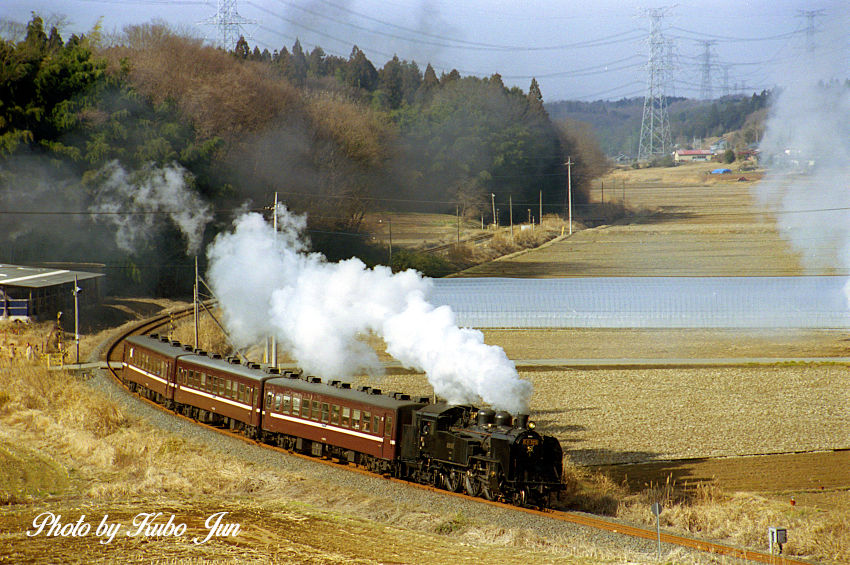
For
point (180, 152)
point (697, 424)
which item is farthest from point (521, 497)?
point (180, 152)

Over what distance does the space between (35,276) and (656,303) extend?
46.1 metres

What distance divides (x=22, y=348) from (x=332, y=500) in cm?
3571

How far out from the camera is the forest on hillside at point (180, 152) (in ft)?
227

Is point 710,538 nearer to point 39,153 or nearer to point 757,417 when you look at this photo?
point 757,417

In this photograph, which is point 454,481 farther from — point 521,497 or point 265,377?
point 265,377

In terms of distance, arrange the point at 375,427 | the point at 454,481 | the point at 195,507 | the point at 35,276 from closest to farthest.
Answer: the point at 195,507, the point at 454,481, the point at 375,427, the point at 35,276

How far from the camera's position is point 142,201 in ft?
228

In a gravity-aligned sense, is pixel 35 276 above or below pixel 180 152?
below

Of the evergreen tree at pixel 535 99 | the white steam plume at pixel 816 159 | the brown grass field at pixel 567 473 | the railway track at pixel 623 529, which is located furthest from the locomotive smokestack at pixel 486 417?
the evergreen tree at pixel 535 99

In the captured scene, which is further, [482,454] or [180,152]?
[180,152]

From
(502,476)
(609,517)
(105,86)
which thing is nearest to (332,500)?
(502,476)

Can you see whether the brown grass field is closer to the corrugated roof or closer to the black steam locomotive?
the black steam locomotive

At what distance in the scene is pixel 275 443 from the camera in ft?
101

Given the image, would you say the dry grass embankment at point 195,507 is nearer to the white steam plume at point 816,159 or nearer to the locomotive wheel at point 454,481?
the locomotive wheel at point 454,481
